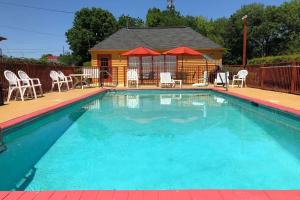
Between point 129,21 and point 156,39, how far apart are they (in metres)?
24.1

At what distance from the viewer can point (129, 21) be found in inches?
1777

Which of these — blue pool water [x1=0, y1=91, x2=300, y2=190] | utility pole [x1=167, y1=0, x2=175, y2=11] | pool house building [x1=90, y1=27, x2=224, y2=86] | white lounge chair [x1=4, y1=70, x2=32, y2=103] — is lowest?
blue pool water [x1=0, y1=91, x2=300, y2=190]

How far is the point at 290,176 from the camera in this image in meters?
3.62

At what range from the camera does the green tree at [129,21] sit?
143 feet

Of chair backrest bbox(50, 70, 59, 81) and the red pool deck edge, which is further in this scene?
chair backrest bbox(50, 70, 59, 81)

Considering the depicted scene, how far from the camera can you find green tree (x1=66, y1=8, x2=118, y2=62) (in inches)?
1490

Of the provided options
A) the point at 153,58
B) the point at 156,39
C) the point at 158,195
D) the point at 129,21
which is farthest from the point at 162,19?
the point at 158,195

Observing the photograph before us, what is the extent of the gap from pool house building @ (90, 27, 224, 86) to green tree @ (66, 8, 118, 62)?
16.4m

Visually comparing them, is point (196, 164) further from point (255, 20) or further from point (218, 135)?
point (255, 20)

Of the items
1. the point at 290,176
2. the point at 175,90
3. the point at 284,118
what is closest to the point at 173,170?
the point at 290,176

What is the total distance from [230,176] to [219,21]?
4736cm

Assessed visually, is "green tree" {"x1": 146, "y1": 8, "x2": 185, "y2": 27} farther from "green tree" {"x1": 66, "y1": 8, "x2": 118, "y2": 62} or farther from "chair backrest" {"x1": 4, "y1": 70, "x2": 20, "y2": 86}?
"chair backrest" {"x1": 4, "y1": 70, "x2": 20, "y2": 86}

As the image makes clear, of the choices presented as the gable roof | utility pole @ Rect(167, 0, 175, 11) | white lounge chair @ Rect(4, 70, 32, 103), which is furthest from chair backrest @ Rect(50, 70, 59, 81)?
utility pole @ Rect(167, 0, 175, 11)

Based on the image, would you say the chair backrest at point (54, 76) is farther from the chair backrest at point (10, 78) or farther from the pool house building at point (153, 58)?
the pool house building at point (153, 58)
